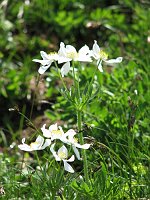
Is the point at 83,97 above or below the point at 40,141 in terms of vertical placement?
above

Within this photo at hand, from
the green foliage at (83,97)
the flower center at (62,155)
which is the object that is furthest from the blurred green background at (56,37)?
the flower center at (62,155)

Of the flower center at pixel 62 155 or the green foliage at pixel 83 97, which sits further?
the green foliage at pixel 83 97

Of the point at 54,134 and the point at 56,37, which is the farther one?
the point at 56,37

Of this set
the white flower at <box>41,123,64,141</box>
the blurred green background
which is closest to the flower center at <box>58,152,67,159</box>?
the white flower at <box>41,123,64,141</box>

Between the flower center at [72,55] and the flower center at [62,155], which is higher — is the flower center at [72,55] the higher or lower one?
the higher one

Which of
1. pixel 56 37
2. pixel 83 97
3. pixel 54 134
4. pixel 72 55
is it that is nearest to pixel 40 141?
pixel 54 134

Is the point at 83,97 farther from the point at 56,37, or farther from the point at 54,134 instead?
the point at 56,37

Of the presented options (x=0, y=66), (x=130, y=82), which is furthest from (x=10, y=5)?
(x=130, y=82)

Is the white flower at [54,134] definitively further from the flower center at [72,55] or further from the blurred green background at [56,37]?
the blurred green background at [56,37]

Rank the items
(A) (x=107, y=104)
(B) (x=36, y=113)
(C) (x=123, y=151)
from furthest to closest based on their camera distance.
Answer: (B) (x=36, y=113)
(A) (x=107, y=104)
(C) (x=123, y=151)

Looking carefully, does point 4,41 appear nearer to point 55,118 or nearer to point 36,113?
point 36,113

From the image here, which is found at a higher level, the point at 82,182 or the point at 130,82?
the point at 130,82
